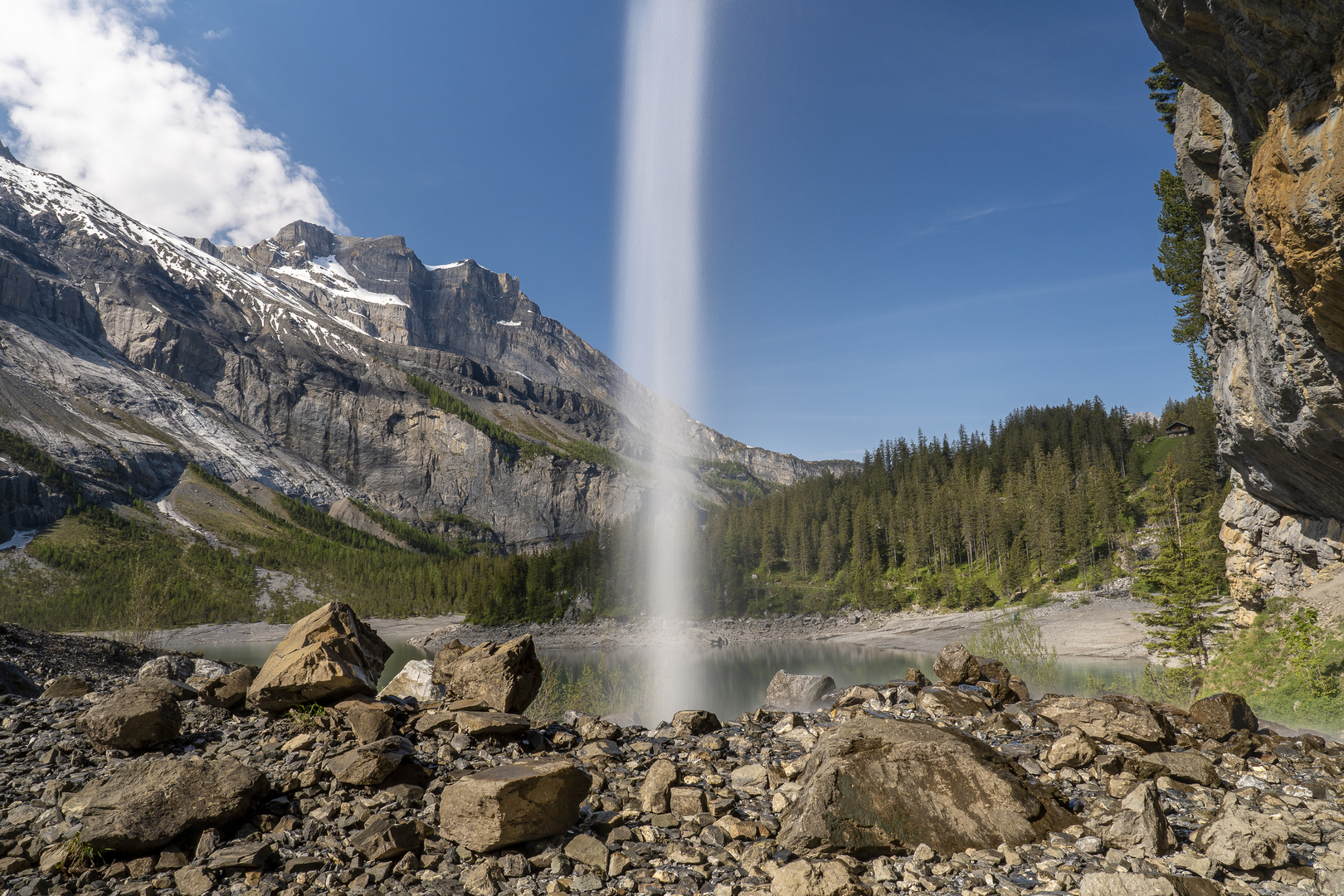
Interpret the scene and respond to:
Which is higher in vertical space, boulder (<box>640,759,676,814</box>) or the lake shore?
boulder (<box>640,759,676,814</box>)

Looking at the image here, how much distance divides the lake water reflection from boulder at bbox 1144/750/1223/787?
23238 mm

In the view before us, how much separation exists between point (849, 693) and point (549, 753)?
680 centimetres

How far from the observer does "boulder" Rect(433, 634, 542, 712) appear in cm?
1117

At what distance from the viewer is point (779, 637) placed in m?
79.5

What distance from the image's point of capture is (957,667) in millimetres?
13492

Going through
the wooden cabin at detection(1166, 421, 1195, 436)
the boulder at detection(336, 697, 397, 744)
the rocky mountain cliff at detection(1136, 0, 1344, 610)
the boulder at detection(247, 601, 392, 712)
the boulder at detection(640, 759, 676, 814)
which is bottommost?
the boulder at detection(640, 759, 676, 814)

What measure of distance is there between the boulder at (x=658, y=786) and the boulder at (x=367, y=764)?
A: 11.0 ft

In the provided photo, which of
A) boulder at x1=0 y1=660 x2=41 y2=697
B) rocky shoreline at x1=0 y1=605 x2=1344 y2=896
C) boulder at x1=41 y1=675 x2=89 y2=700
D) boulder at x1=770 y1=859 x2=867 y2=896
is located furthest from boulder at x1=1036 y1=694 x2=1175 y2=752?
boulder at x1=0 y1=660 x2=41 y2=697

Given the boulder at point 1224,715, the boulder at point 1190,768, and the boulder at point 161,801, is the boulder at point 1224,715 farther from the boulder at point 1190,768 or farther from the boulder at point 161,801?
the boulder at point 161,801

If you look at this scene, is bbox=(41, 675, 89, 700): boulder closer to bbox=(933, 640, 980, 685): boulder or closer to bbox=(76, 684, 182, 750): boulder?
bbox=(76, 684, 182, 750): boulder

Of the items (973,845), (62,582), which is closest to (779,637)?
(973,845)

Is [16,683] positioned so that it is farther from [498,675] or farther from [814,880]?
[814,880]

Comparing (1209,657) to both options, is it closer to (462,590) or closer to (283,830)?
(283,830)

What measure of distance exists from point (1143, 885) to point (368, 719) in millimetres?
9603
